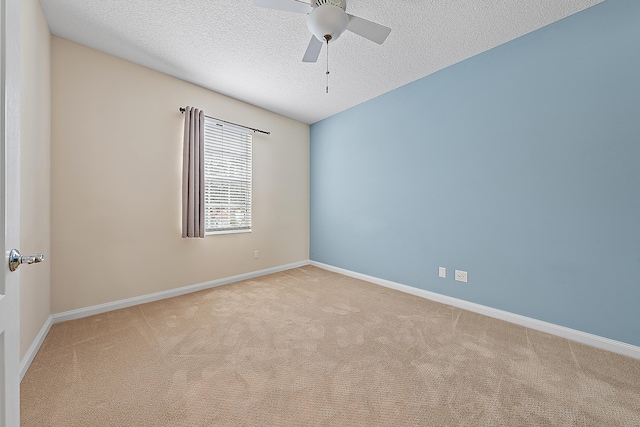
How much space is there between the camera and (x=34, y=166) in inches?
75.6

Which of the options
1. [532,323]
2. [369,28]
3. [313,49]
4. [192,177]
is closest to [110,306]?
[192,177]

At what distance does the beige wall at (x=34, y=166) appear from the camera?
1696mm

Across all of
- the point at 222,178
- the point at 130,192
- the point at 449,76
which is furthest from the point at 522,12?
the point at 130,192

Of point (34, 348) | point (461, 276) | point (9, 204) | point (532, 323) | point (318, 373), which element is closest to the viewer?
point (9, 204)

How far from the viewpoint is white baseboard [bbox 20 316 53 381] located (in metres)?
1.62

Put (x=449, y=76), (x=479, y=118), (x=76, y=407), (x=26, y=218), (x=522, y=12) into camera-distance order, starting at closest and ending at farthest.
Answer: (x=76, y=407) → (x=26, y=218) → (x=522, y=12) → (x=479, y=118) → (x=449, y=76)

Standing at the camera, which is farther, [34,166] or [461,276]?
[461,276]

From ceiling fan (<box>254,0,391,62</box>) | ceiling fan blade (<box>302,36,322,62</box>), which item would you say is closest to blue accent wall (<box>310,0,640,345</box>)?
ceiling fan (<box>254,0,391,62</box>)

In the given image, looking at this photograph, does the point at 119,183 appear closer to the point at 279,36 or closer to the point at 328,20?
the point at 279,36

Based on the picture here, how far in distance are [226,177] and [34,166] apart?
192 cm

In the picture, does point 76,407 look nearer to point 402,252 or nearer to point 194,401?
point 194,401

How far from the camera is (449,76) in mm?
2863

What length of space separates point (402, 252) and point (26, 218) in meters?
3.60

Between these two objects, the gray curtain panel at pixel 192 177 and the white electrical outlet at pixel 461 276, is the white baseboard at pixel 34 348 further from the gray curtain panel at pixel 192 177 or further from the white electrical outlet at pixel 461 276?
the white electrical outlet at pixel 461 276
